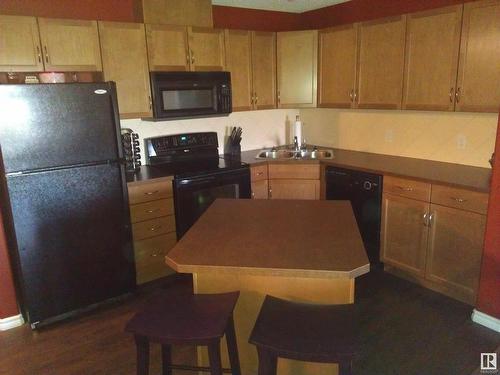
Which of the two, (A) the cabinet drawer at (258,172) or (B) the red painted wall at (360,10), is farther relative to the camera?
(A) the cabinet drawer at (258,172)

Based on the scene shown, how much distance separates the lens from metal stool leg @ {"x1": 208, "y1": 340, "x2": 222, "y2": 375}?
55.7 inches

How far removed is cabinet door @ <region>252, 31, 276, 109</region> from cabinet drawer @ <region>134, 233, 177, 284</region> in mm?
1660

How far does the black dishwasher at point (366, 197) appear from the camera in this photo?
10.5ft

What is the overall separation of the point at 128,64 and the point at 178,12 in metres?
0.65

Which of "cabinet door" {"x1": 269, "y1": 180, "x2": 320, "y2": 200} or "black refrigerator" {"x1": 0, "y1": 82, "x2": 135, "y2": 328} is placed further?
"cabinet door" {"x1": 269, "y1": 180, "x2": 320, "y2": 200}

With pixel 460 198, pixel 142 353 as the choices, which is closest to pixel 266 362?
pixel 142 353

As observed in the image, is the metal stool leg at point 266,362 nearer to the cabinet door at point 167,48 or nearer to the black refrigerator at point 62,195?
the black refrigerator at point 62,195

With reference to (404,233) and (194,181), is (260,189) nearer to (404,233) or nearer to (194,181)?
(194,181)

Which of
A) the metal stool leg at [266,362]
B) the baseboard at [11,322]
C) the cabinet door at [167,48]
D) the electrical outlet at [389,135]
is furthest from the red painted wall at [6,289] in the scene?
the electrical outlet at [389,135]

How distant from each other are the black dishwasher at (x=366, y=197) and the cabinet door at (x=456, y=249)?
0.47m

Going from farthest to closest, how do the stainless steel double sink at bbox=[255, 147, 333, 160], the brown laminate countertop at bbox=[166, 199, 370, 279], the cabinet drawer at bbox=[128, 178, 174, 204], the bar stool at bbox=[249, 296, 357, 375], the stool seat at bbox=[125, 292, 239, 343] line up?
the stainless steel double sink at bbox=[255, 147, 333, 160], the cabinet drawer at bbox=[128, 178, 174, 204], the brown laminate countertop at bbox=[166, 199, 370, 279], the stool seat at bbox=[125, 292, 239, 343], the bar stool at bbox=[249, 296, 357, 375]

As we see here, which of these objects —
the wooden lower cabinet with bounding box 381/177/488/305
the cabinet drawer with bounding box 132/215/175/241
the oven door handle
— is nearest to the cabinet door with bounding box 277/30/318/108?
the oven door handle

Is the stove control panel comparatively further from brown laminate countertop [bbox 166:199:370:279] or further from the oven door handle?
brown laminate countertop [bbox 166:199:370:279]

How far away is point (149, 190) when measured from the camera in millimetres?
3080
